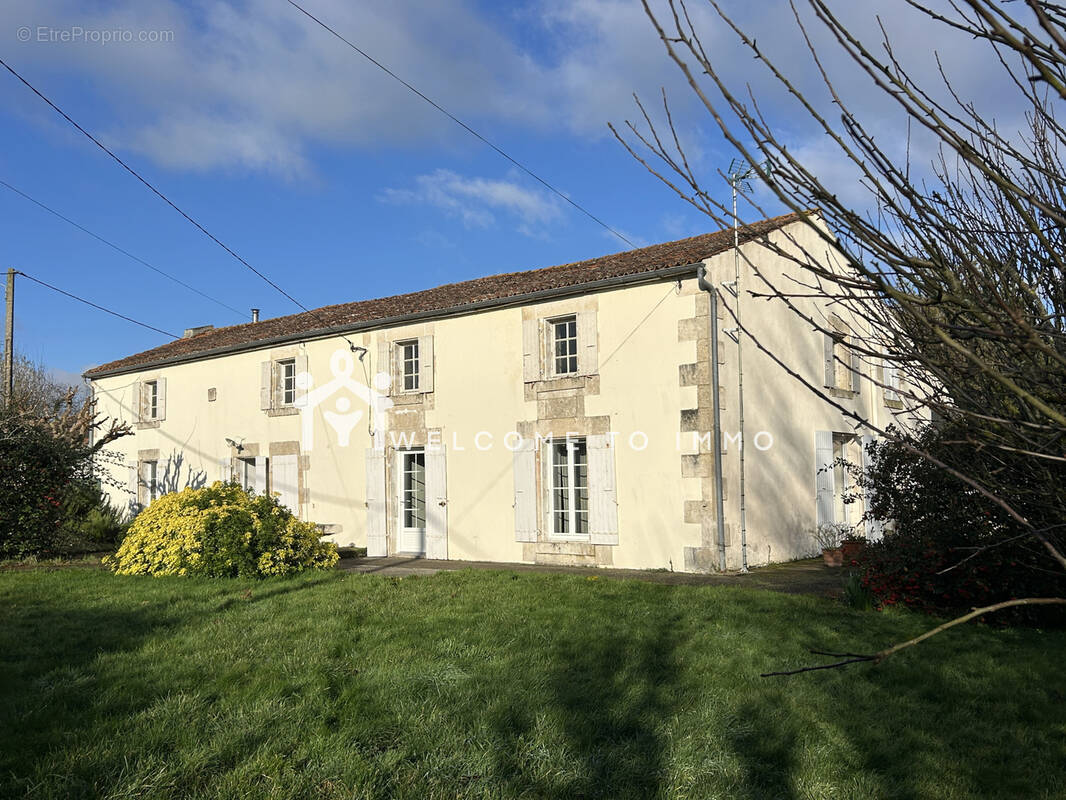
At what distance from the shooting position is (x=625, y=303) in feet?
38.8

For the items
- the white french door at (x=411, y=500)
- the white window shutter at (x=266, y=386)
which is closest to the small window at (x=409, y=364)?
the white french door at (x=411, y=500)

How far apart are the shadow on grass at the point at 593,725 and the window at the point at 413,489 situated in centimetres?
841

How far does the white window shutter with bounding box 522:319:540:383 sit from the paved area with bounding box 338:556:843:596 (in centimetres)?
294

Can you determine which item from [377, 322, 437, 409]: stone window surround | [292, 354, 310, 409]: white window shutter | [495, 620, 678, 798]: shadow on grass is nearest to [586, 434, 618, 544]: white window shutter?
[377, 322, 437, 409]: stone window surround

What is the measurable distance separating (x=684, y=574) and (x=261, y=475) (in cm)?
952

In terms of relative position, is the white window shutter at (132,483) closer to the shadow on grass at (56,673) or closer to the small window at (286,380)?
the small window at (286,380)

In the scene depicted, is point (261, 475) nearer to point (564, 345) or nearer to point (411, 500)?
point (411, 500)

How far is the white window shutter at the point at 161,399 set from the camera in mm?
18391

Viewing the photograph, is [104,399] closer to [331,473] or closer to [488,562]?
[331,473]

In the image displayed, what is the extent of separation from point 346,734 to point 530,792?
1.07 m

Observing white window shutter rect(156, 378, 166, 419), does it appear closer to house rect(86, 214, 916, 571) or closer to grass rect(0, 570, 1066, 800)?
house rect(86, 214, 916, 571)

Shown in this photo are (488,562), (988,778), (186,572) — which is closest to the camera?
(988,778)

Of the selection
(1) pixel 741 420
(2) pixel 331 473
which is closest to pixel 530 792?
(1) pixel 741 420

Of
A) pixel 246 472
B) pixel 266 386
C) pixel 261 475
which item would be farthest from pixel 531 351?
pixel 246 472
